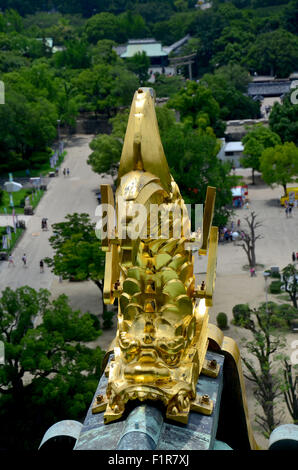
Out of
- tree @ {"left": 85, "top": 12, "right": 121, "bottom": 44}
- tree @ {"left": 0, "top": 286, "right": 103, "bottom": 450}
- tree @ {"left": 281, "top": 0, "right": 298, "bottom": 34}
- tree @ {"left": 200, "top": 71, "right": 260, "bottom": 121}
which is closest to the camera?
tree @ {"left": 0, "top": 286, "right": 103, "bottom": 450}

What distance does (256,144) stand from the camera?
6291 cm

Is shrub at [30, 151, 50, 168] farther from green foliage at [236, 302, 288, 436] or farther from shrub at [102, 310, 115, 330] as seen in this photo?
green foliage at [236, 302, 288, 436]

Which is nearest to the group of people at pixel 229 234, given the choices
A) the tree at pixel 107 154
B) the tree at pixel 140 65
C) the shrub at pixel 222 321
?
the tree at pixel 107 154

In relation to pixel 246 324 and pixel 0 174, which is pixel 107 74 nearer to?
pixel 0 174

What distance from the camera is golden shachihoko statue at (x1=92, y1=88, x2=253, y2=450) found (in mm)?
14875

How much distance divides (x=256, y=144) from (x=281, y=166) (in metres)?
6.12

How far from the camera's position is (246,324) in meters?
32.5

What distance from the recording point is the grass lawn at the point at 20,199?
59.1 metres

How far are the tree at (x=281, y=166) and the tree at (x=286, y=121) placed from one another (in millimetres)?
8673

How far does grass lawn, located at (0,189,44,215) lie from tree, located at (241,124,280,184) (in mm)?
15569

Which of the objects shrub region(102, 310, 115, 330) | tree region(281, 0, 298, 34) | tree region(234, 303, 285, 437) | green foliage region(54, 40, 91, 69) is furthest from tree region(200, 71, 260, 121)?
tree region(234, 303, 285, 437)

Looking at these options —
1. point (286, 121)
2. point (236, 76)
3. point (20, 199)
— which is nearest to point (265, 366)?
point (20, 199)

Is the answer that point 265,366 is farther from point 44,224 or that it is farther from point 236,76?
point 236,76

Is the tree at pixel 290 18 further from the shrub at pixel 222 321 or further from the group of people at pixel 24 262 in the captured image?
the shrub at pixel 222 321
